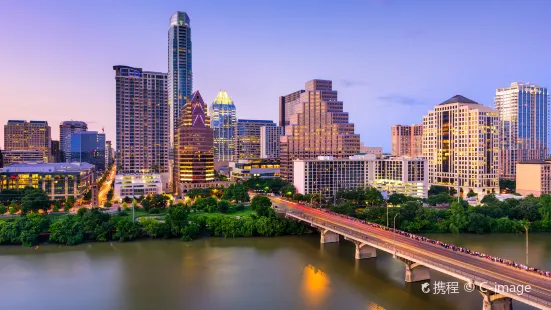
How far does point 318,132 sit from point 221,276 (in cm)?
6467

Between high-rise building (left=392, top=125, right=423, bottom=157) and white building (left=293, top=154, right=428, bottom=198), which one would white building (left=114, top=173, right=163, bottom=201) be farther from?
high-rise building (left=392, top=125, right=423, bottom=157)

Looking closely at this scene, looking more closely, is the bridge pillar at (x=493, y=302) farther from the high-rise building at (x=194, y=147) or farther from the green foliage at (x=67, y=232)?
the high-rise building at (x=194, y=147)

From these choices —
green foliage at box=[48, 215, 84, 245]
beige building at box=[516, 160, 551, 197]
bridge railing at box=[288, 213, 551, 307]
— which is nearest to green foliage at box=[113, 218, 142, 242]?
green foliage at box=[48, 215, 84, 245]

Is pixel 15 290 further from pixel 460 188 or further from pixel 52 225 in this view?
pixel 460 188

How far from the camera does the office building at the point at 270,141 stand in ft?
589

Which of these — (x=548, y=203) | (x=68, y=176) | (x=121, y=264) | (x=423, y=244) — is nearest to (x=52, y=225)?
(x=121, y=264)

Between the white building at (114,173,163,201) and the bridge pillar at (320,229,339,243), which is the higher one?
the white building at (114,173,163,201)

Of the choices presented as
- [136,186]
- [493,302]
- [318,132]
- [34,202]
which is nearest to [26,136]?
[136,186]

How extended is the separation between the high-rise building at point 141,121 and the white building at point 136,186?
38.1m

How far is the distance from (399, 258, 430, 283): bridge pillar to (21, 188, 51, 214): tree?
5417 cm

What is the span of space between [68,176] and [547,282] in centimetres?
7549

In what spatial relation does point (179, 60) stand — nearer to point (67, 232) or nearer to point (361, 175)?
point (361, 175)

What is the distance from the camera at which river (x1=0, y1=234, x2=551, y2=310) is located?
29.9 metres

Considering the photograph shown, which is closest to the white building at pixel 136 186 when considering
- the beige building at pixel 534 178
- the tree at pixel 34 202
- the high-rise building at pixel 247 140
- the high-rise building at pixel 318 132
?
the tree at pixel 34 202
